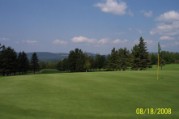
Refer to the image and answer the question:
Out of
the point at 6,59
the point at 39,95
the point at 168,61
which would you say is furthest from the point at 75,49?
the point at 39,95

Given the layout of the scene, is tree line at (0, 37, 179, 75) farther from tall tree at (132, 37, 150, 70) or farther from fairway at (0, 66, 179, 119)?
fairway at (0, 66, 179, 119)

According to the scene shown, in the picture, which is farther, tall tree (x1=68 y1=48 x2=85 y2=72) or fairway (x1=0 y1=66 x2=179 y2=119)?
tall tree (x1=68 y1=48 x2=85 y2=72)

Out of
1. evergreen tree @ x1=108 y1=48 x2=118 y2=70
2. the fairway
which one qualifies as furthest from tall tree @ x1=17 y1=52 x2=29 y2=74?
the fairway

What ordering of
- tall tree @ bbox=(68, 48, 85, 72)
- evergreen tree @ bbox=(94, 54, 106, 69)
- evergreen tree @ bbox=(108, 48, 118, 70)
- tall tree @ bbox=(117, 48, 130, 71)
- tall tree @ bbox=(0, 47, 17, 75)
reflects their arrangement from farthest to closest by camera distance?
evergreen tree @ bbox=(94, 54, 106, 69) → tall tree @ bbox=(68, 48, 85, 72) → evergreen tree @ bbox=(108, 48, 118, 70) → tall tree @ bbox=(117, 48, 130, 71) → tall tree @ bbox=(0, 47, 17, 75)

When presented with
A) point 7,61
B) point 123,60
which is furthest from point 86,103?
point 123,60

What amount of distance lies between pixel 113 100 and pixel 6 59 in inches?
2589

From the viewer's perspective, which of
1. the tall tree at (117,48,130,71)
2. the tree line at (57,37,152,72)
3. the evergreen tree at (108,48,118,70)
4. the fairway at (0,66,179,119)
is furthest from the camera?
the evergreen tree at (108,48,118,70)

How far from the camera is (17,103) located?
15.4m

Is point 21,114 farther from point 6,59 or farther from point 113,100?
point 6,59

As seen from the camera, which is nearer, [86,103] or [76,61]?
[86,103]

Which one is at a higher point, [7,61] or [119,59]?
[119,59]

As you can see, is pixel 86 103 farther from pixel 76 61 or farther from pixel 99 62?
pixel 99 62

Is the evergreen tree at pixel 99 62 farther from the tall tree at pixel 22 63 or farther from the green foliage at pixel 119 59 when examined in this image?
the tall tree at pixel 22 63

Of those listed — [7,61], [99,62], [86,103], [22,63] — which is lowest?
[86,103]
